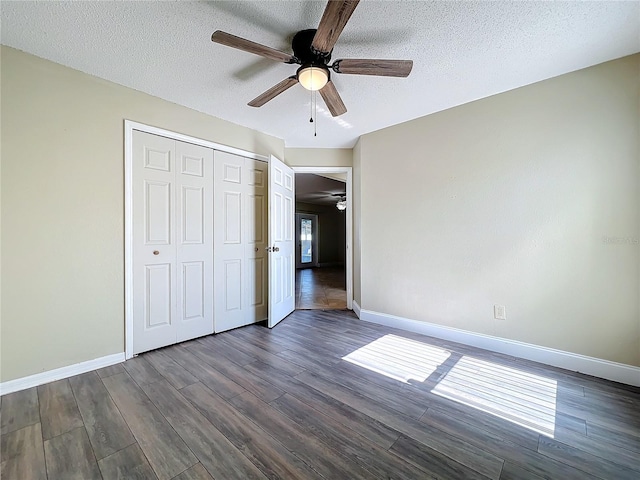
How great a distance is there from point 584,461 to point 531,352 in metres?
1.17

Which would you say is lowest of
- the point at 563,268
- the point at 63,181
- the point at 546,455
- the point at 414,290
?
the point at 546,455

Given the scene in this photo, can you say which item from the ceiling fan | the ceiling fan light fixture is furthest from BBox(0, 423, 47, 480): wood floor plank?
the ceiling fan light fixture

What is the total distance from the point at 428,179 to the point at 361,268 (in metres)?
1.38

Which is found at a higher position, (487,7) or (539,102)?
(487,7)

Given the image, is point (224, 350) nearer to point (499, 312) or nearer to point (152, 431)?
point (152, 431)

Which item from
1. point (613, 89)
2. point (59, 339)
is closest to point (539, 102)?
point (613, 89)

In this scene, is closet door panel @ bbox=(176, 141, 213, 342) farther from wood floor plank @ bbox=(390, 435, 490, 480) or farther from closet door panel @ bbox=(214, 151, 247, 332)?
wood floor plank @ bbox=(390, 435, 490, 480)

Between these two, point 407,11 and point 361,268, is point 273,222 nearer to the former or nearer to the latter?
point 361,268

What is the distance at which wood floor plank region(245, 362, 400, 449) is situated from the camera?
1.40 m

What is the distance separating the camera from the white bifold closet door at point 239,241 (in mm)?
2928

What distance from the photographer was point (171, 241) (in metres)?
2.57

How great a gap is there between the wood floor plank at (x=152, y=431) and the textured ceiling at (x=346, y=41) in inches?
95.3

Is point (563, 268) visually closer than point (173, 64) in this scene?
No

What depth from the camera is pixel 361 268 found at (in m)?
3.47
